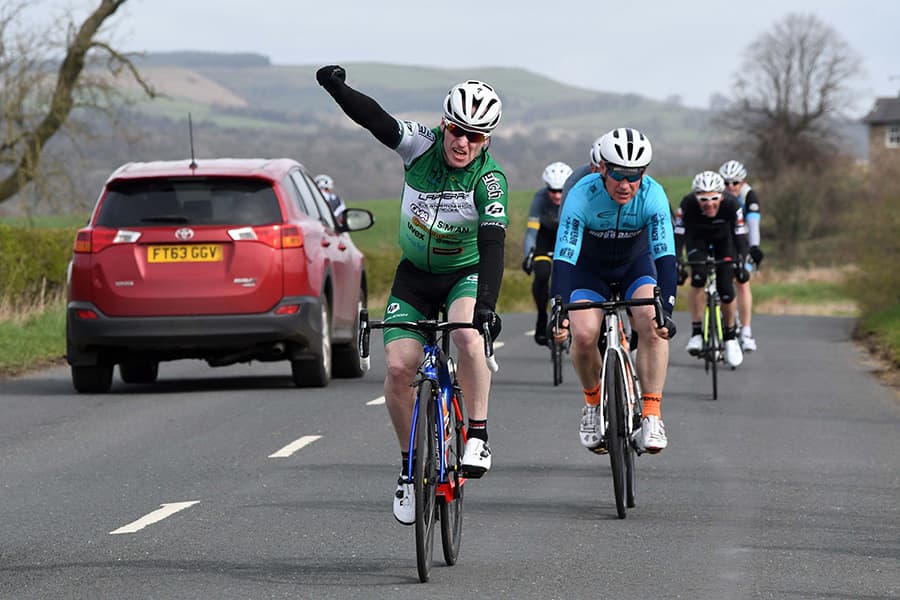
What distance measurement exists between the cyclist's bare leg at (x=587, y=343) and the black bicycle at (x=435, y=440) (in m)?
2.06

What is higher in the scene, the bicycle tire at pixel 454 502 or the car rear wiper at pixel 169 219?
the car rear wiper at pixel 169 219

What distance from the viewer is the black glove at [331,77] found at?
7.95 metres

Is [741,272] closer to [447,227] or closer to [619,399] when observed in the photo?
[619,399]

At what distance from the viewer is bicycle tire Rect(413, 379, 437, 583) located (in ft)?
22.7

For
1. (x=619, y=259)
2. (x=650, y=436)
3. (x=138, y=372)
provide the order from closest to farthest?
1. (x=650, y=436)
2. (x=619, y=259)
3. (x=138, y=372)

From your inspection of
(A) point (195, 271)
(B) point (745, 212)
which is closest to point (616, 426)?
(A) point (195, 271)

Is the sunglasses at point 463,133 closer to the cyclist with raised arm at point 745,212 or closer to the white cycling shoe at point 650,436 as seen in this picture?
the white cycling shoe at point 650,436

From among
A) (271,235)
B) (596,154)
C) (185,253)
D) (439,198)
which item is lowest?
(185,253)

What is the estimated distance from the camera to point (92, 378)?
51.1 ft

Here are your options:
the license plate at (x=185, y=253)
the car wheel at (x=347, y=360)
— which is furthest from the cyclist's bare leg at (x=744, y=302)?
the license plate at (x=185, y=253)

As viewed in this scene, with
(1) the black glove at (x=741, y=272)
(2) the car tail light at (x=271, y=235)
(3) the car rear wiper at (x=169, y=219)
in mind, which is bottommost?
(1) the black glove at (x=741, y=272)

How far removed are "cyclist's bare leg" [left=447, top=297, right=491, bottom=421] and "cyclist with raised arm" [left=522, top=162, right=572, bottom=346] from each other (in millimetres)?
9418

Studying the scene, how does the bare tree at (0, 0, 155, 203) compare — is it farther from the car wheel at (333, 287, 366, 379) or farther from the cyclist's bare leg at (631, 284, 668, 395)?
the cyclist's bare leg at (631, 284, 668, 395)

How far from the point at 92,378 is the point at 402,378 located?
8.42 metres
